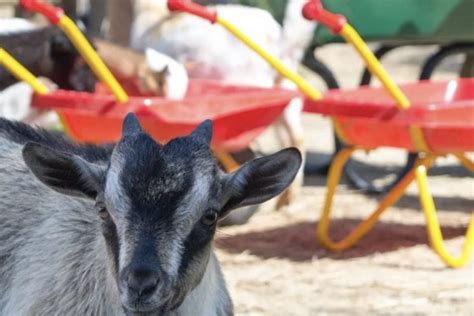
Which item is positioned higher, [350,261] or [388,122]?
[388,122]

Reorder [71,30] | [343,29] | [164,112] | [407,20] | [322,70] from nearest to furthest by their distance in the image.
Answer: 1. [71,30]
2. [343,29]
3. [164,112]
4. [407,20]
5. [322,70]

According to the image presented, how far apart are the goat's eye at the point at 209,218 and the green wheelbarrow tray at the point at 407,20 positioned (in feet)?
13.9

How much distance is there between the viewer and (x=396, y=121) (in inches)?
213

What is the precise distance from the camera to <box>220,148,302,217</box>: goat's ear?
3191 millimetres

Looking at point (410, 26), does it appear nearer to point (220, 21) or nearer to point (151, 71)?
point (151, 71)

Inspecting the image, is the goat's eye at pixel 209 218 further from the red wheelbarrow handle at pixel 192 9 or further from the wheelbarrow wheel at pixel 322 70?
the wheelbarrow wheel at pixel 322 70

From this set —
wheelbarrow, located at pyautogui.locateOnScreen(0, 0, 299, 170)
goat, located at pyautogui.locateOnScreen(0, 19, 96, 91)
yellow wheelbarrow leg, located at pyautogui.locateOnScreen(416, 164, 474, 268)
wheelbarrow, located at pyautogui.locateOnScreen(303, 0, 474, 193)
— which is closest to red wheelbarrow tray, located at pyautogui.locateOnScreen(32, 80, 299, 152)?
wheelbarrow, located at pyautogui.locateOnScreen(0, 0, 299, 170)

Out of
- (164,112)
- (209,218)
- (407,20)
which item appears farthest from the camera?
(407,20)

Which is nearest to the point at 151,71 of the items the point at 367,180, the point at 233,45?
the point at 233,45

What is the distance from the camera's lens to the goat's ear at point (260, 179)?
3191 mm

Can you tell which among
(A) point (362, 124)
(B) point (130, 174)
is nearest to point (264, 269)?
(A) point (362, 124)

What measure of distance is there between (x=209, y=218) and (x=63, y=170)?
40 cm

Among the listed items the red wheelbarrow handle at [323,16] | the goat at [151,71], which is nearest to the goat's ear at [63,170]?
the red wheelbarrow handle at [323,16]

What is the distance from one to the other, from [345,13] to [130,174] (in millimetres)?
4449
